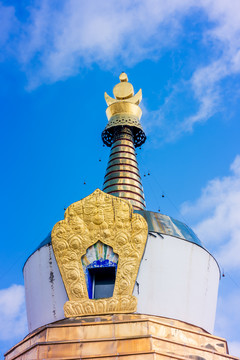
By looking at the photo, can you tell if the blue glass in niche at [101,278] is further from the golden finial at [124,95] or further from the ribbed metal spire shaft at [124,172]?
the golden finial at [124,95]

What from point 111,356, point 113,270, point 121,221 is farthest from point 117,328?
point 121,221

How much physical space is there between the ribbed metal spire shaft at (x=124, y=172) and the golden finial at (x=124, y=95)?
139 centimetres

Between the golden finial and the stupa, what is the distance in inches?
285

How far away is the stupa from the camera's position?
10148mm

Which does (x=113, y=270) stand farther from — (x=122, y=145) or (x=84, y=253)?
(x=122, y=145)

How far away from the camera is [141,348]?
9844 mm

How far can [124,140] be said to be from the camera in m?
17.6

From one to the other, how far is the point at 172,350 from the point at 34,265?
4164mm

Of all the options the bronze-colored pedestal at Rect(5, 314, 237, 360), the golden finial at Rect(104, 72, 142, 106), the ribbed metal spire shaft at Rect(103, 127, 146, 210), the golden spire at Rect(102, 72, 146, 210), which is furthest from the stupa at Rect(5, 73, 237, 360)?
the golden finial at Rect(104, 72, 142, 106)

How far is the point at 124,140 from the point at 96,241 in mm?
6663

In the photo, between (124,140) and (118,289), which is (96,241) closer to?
(118,289)

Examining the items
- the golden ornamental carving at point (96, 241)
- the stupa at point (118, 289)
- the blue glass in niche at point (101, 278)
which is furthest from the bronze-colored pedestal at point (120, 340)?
the blue glass in niche at point (101, 278)

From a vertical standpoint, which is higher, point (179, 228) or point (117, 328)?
point (179, 228)

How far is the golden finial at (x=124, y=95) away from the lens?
60.9ft
